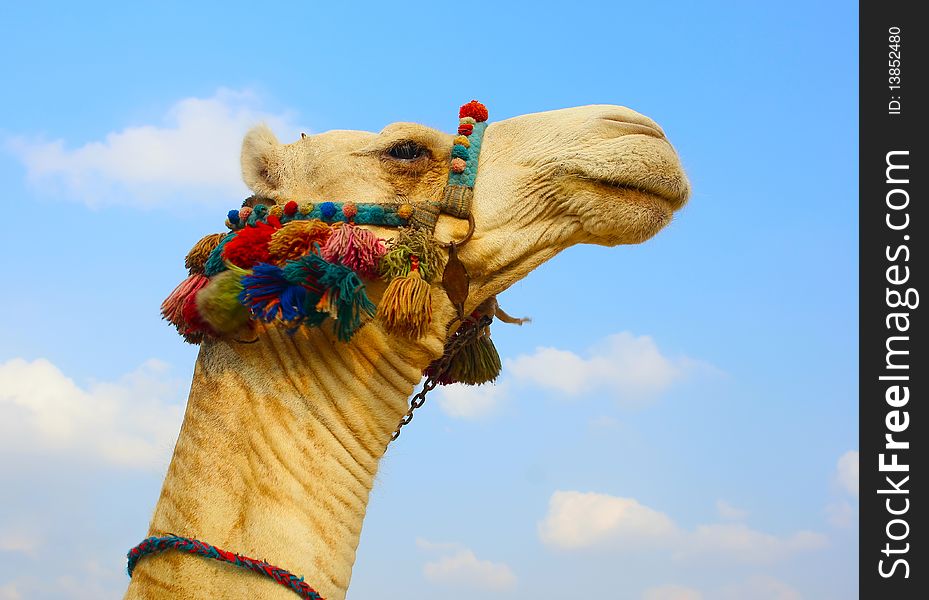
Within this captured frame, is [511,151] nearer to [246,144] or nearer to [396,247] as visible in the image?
[396,247]

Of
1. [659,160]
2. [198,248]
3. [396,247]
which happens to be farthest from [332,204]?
[659,160]

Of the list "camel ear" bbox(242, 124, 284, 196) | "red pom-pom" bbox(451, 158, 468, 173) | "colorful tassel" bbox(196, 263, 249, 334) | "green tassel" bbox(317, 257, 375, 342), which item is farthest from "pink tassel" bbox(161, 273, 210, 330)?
"red pom-pom" bbox(451, 158, 468, 173)

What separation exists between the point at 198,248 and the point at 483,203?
54.2 inches

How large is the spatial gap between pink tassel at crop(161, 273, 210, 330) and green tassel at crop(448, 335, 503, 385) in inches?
54.3

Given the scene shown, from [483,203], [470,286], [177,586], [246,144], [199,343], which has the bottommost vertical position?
[177,586]

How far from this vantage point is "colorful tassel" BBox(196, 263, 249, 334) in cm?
449

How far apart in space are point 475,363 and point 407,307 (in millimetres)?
1143

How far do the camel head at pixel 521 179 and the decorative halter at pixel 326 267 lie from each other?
0.08 metres

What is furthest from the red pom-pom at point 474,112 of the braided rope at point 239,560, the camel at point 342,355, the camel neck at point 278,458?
the braided rope at point 239,560

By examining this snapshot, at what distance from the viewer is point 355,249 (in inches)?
177

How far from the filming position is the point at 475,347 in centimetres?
545

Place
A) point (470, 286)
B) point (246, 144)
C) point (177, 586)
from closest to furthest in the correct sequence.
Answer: point (177, 586)
point (470, 286)
point (246, 144)

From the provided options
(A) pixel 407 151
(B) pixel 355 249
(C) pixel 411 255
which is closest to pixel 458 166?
(A) pixel 407 151

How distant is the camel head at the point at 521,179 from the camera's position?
4.73 m
